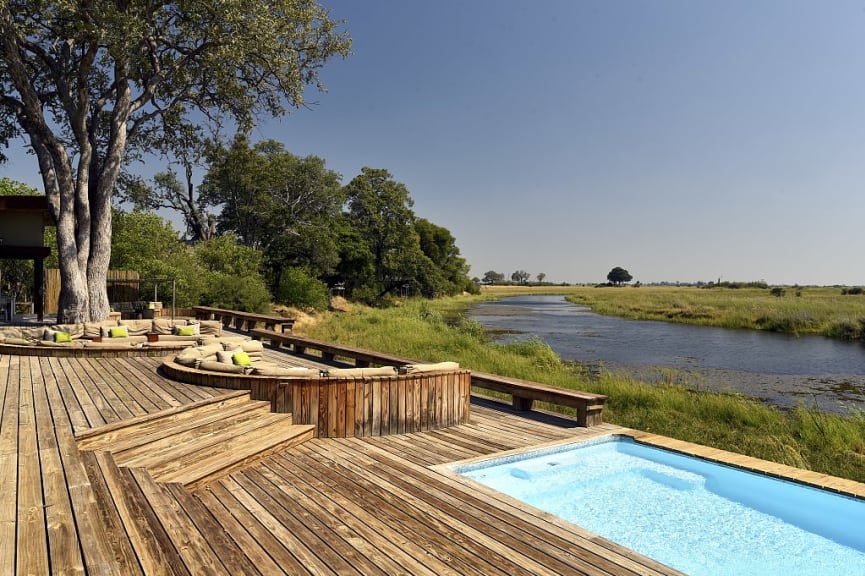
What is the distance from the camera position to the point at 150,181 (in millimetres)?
36188

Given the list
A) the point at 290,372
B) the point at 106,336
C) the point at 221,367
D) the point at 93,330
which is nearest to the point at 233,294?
the point at 93,330

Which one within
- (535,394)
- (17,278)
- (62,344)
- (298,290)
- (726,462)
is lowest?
(726,462)

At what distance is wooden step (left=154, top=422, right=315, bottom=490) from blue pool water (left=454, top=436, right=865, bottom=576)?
79.0 inches

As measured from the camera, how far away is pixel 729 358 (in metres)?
20.8

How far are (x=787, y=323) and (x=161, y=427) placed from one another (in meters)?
Answer: 35.5

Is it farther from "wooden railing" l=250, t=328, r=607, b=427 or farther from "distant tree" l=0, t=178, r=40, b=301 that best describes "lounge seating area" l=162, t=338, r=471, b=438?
"distant tree" l=0, t=178, r=40, b=301

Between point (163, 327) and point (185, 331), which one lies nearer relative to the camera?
point (185, 331)

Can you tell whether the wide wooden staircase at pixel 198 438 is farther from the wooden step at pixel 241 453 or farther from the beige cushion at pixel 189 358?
the beige cushion at pixel 189 358

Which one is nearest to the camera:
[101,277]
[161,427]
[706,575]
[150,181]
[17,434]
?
[706,575]

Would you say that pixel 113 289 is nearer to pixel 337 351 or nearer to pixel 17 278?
pixel 17 278

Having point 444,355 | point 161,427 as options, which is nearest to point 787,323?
point 444,355

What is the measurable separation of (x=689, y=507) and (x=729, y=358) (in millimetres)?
17801

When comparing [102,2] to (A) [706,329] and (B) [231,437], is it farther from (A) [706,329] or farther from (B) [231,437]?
(A) [706,329]

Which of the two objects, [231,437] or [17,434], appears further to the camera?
[231,437]
